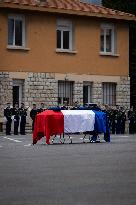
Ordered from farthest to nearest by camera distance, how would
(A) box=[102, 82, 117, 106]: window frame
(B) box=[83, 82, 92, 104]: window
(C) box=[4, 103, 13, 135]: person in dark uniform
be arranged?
(A) box=[102, 82, 117, 106]: window frame
(B) box=[83, 82, 92, 104]: window
(C) box=[4, 103, 13, 135]: person in dark uniform

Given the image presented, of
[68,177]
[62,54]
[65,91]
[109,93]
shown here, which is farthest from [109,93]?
[68,177]

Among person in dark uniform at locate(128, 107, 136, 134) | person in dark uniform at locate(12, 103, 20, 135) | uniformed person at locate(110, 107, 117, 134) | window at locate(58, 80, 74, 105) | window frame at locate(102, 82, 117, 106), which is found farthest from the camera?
window frame at locate(102, 82, 117, 106)

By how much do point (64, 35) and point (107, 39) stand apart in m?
3.09

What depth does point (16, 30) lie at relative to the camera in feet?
117

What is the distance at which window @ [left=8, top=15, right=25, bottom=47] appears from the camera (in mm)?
35312

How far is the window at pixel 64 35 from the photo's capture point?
3691 centimetres

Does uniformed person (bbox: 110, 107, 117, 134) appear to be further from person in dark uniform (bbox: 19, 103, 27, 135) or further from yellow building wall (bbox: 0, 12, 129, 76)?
person in dark uniform (bbox: 19, 103, 27, 135)

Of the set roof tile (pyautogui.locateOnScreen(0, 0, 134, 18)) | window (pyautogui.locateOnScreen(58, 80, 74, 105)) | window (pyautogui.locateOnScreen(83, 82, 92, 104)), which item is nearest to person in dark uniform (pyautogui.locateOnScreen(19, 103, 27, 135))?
window (pyautogui.locateOnScreen(58, 80, 74, 105))

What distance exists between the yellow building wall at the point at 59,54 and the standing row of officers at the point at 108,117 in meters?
2.33

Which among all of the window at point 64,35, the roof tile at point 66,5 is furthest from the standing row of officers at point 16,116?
the roof tile at point 66,5

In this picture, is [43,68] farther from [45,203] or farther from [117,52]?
[45,203]

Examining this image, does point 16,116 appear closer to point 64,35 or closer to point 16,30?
point 16,30

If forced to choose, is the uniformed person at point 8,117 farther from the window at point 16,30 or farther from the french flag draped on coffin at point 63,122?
the french flag draped on coffin at point 63,122

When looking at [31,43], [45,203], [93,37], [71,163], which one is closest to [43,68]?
[31,43]
